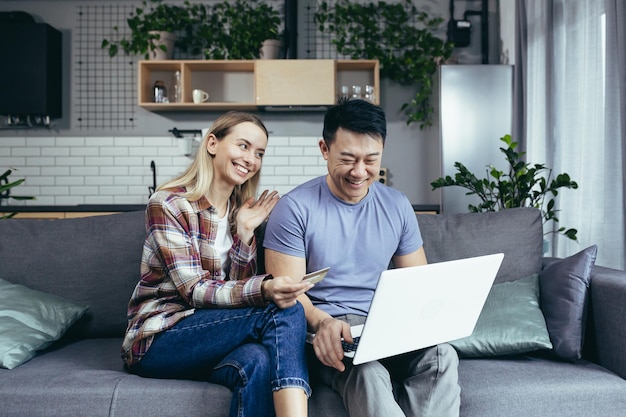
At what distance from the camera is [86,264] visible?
2.26 meters

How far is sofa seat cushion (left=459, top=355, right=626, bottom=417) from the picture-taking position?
1772 millimetres

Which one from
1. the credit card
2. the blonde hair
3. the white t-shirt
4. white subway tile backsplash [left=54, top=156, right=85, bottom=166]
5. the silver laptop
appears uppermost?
white subway tile backsplash [left=54, top=156, right=85, bottom=166]

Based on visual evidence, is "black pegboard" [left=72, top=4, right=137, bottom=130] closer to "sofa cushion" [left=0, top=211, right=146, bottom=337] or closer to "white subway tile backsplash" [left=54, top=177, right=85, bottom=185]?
"white subway tile backsplash" [left=54, top=177, right=85, bottom=185]

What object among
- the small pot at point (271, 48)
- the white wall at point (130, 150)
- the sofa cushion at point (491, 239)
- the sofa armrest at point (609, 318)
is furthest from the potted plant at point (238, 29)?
the sofa armrest at point (609, 318)

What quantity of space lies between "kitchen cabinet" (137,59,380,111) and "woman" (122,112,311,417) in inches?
110

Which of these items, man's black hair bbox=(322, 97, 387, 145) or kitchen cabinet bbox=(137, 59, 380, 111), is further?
kitchen cabinet bbox=(137, 59, 380, 111)

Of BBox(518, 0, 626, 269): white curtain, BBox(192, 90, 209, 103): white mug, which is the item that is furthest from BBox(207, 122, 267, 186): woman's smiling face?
BBox(192, 90, 209, 103): white mug

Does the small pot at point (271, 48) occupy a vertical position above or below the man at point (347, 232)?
above

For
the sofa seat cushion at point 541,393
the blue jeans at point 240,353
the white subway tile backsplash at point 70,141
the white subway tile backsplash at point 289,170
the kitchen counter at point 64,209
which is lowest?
the sofa seat cushion at point 541,393

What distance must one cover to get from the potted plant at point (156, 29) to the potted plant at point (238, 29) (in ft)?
0.46

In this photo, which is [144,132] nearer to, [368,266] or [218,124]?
[218,124]

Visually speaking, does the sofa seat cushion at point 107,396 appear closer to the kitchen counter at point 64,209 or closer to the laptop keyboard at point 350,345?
the laptop keyboard at point 350,345

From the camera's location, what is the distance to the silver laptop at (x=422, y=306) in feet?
4.73

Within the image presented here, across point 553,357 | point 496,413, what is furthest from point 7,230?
point 553,357
